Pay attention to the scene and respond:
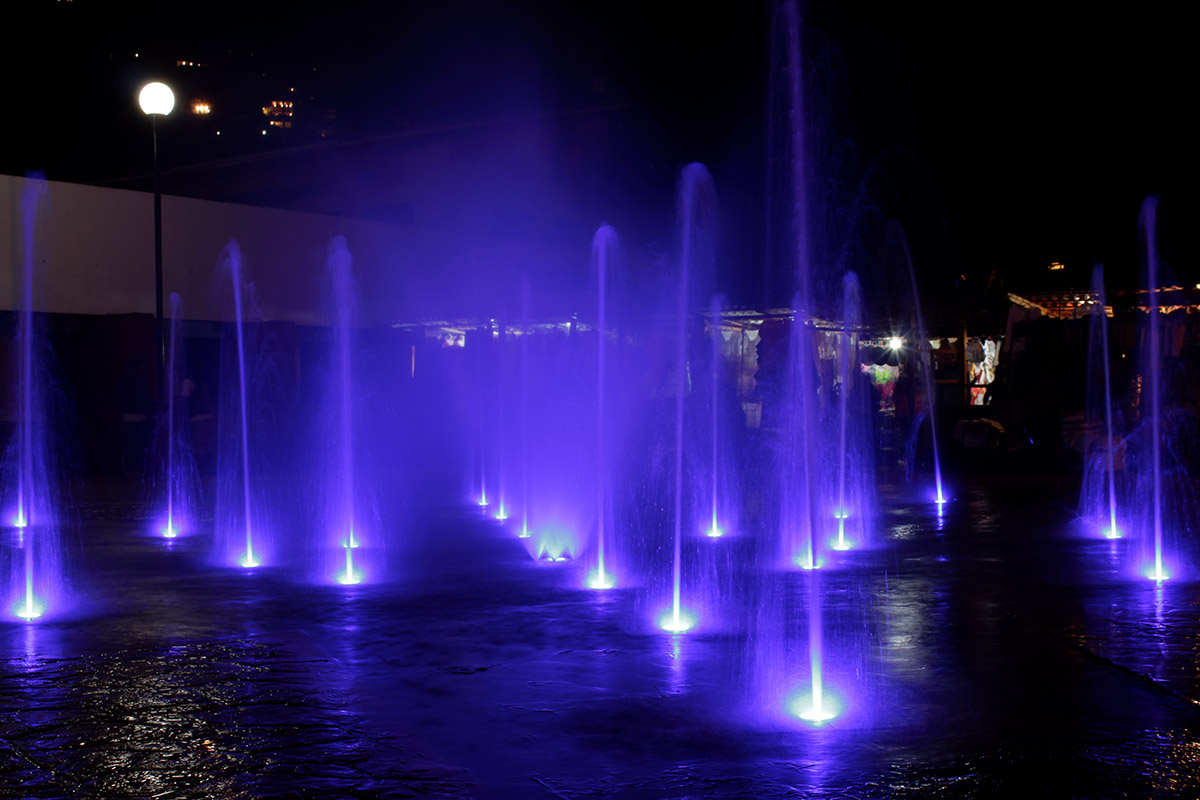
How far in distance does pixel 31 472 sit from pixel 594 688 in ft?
51.7

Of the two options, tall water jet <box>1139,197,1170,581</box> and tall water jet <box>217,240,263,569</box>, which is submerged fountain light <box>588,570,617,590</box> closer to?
tall water jet <box>217,240,263,569</box>

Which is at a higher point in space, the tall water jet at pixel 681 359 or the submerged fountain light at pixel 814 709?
the tall water jet at pixel 681 359

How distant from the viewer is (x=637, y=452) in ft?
69.3

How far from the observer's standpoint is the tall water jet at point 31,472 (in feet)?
28.1

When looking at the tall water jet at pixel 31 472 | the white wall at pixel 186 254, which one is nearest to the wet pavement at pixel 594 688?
the tall water jet at pixel 31 472

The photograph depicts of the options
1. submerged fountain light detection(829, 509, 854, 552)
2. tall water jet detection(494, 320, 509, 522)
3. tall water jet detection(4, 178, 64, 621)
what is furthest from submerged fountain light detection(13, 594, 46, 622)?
tall water jet detection(494, 320, 509, 522)

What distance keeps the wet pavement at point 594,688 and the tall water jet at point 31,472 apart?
0.46m

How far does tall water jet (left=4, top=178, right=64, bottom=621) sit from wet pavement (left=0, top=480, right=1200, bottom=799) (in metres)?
0.46

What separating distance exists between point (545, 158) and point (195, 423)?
21.8 meters

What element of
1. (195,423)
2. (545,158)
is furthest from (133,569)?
(545,158)

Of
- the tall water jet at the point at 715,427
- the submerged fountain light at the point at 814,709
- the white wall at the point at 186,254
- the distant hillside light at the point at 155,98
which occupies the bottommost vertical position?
the submerged fountain light at the point at 814,709

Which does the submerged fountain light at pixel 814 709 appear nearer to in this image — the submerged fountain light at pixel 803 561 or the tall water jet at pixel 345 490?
the submerged fountain light at pixel 803 561

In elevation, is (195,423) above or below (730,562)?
above

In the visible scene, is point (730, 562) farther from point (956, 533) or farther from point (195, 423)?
point (195, 423)
